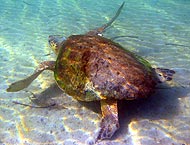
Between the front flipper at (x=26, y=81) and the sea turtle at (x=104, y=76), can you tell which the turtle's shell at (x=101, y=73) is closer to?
the sea turtle at (x=104, y=76)

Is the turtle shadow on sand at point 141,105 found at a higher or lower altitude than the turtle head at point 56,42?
lower

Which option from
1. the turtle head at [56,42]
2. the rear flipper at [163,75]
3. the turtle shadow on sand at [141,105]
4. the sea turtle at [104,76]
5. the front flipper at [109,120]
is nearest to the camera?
the front flipper at [109,120]

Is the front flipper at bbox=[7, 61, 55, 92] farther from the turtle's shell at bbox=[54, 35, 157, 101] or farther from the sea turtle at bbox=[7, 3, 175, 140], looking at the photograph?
the turtle's shell at bbox=[54, 35, 157, 101]

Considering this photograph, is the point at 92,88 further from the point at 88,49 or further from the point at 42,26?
the point at 42,26

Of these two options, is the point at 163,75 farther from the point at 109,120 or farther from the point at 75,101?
the point at 75,101

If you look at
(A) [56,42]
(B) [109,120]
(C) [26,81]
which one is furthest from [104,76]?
(A) [56,42]

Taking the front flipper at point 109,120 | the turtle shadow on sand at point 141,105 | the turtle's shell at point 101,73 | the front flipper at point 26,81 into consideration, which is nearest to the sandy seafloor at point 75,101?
the turtle shadow on sand at point 141,105

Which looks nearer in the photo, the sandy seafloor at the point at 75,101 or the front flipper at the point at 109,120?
the front flipper at the point at 109,120
